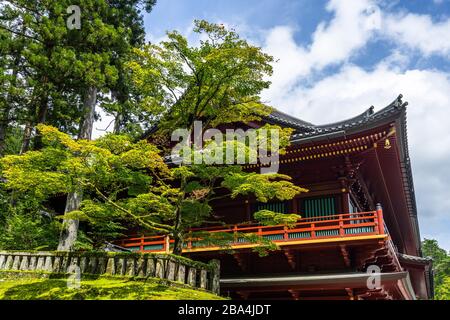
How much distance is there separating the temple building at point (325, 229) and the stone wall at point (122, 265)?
10.1 feet

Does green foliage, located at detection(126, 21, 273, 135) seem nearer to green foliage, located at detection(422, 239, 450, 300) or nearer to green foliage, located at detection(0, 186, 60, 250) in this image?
green foliage, located at detection(0, 186, 60, 250)

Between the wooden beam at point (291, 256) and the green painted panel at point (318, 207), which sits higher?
the green painted panel at point (318, 207)

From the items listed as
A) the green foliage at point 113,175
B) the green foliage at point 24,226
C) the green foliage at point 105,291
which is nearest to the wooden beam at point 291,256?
the green foliage at point 113,175

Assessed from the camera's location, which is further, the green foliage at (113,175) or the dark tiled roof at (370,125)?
the dark tiled roof at (370,125)

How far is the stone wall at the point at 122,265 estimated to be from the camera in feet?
32.4

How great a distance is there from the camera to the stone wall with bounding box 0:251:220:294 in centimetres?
988

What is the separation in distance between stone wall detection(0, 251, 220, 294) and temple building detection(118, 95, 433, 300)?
3.07 m

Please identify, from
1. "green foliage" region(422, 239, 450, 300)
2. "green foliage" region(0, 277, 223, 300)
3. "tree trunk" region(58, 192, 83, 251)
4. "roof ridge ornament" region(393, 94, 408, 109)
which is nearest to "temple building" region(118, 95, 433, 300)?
"roof ridge ornament" region(393, 94, 408, 109)

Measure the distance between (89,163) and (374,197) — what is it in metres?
15.5

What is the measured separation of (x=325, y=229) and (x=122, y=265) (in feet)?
22.3

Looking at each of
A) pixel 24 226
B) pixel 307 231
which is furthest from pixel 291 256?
pixel 24 226

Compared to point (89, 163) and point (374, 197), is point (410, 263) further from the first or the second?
point (89, 163)

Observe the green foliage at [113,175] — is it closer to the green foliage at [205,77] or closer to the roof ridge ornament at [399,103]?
the green foliage at [205,77]
